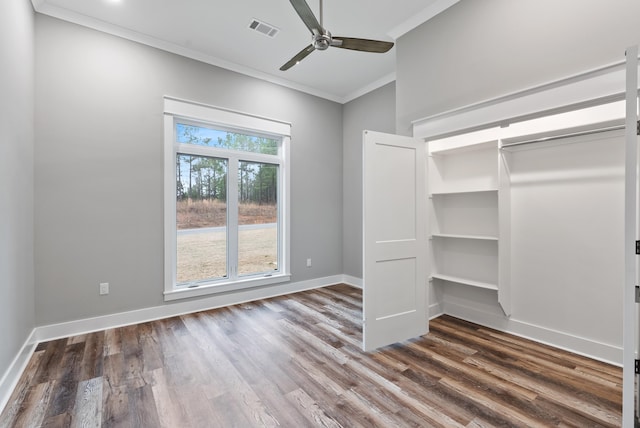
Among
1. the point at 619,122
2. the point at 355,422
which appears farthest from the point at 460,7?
the point at 355,422

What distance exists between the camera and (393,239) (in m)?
2.78

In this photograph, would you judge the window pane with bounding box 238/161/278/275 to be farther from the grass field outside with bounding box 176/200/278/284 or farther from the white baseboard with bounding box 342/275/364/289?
the white baseboard with bounding box 342/275/364/289

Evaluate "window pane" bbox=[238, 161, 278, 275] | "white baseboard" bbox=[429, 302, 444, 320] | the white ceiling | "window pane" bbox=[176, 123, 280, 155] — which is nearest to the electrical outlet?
"window pane" bbox=[238, 161, 278, 275]

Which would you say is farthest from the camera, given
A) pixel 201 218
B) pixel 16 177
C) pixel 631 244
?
pixel 201 218

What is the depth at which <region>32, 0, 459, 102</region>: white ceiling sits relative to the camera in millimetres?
2896

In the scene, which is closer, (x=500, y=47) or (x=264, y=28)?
(x=500, y=47)

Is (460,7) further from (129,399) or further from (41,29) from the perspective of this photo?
(129,399)

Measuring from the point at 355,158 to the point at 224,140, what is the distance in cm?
221

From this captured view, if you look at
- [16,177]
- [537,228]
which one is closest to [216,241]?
[16,177]

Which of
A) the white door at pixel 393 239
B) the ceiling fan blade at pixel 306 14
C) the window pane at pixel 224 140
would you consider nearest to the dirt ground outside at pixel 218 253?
the window pane at pixel 224 140

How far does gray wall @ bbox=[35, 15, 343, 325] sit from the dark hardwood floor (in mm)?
559

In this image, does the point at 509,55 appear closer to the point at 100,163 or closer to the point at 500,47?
the point at 500,47

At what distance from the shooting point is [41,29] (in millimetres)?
2846

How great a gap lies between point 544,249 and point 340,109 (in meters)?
3.82
